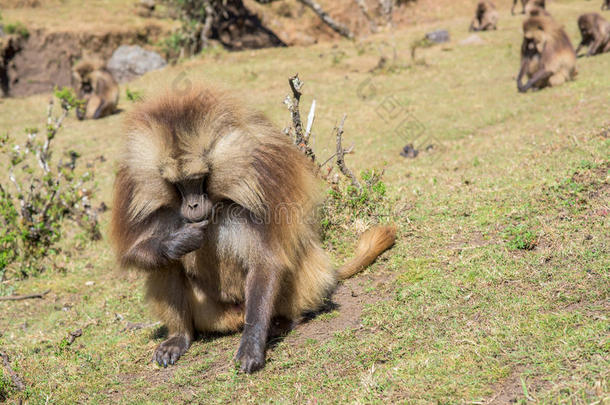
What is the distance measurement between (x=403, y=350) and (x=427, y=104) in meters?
8.35

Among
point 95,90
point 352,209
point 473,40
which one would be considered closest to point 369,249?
point 352,209

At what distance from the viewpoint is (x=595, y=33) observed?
13227mm

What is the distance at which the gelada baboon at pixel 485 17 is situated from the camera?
17.2 meters

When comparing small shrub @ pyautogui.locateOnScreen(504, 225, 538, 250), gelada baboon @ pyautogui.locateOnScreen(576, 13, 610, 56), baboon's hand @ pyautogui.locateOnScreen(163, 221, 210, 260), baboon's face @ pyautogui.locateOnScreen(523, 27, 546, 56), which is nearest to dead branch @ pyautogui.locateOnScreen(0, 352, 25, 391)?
baboon's hand @ pyautogui.locateOnScreen(163, 221, 210, 260)

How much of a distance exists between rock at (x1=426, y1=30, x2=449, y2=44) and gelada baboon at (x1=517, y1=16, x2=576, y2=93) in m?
4.85

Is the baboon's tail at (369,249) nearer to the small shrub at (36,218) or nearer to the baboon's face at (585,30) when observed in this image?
the small shrub at (36,218)

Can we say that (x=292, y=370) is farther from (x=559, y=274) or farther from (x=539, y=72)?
(x=539, y=72)

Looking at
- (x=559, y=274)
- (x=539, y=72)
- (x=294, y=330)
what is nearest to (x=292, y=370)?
(x=294, y=330)

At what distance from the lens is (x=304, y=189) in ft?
12.6

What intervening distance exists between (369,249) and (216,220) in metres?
1.51

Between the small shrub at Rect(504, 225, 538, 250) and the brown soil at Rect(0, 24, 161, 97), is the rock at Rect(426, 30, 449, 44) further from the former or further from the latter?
the small shrub at Rect(504, 225, 538, 250)

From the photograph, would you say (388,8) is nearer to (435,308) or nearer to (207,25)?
(207,25)

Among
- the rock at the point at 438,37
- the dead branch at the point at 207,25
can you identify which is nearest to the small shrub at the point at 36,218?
the dead branch at the point at 207,25

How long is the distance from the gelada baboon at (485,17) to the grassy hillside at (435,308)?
930 cm
